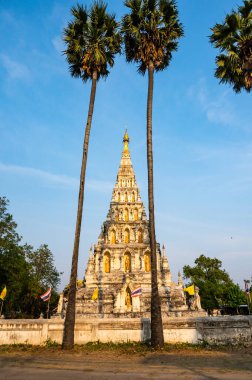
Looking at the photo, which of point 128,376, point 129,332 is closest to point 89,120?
point 129,332

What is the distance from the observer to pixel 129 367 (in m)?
10.1

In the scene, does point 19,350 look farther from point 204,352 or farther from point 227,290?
point 227,290

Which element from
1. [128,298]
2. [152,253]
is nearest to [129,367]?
[152,253]

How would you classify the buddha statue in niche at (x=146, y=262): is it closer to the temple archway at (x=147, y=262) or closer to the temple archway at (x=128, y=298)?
the temple archway at (x=147, y=262)

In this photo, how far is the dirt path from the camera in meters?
8.89

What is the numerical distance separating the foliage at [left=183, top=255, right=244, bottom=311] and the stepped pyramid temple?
15134 mm

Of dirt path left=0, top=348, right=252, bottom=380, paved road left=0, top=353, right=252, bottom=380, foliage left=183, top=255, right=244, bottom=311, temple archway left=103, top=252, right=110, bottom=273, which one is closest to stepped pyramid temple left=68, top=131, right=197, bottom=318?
temple archway left=103, top=252, right=110, bottom=273

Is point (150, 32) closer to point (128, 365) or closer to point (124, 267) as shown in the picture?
point (128, 365)

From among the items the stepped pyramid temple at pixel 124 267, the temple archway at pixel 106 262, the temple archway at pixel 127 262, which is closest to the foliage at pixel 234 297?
the stepped pyramid temple at pixel 124 267

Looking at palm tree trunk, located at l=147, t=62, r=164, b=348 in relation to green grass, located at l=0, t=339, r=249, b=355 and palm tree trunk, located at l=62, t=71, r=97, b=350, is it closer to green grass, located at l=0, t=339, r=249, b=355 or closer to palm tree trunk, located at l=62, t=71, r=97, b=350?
green grass, located at l=0, t=339, r=249, b=355

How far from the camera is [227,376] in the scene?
872 cm

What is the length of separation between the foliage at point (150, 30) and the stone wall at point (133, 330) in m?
14.7

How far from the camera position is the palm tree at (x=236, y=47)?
16562mm

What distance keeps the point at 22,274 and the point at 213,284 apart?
34.6m
